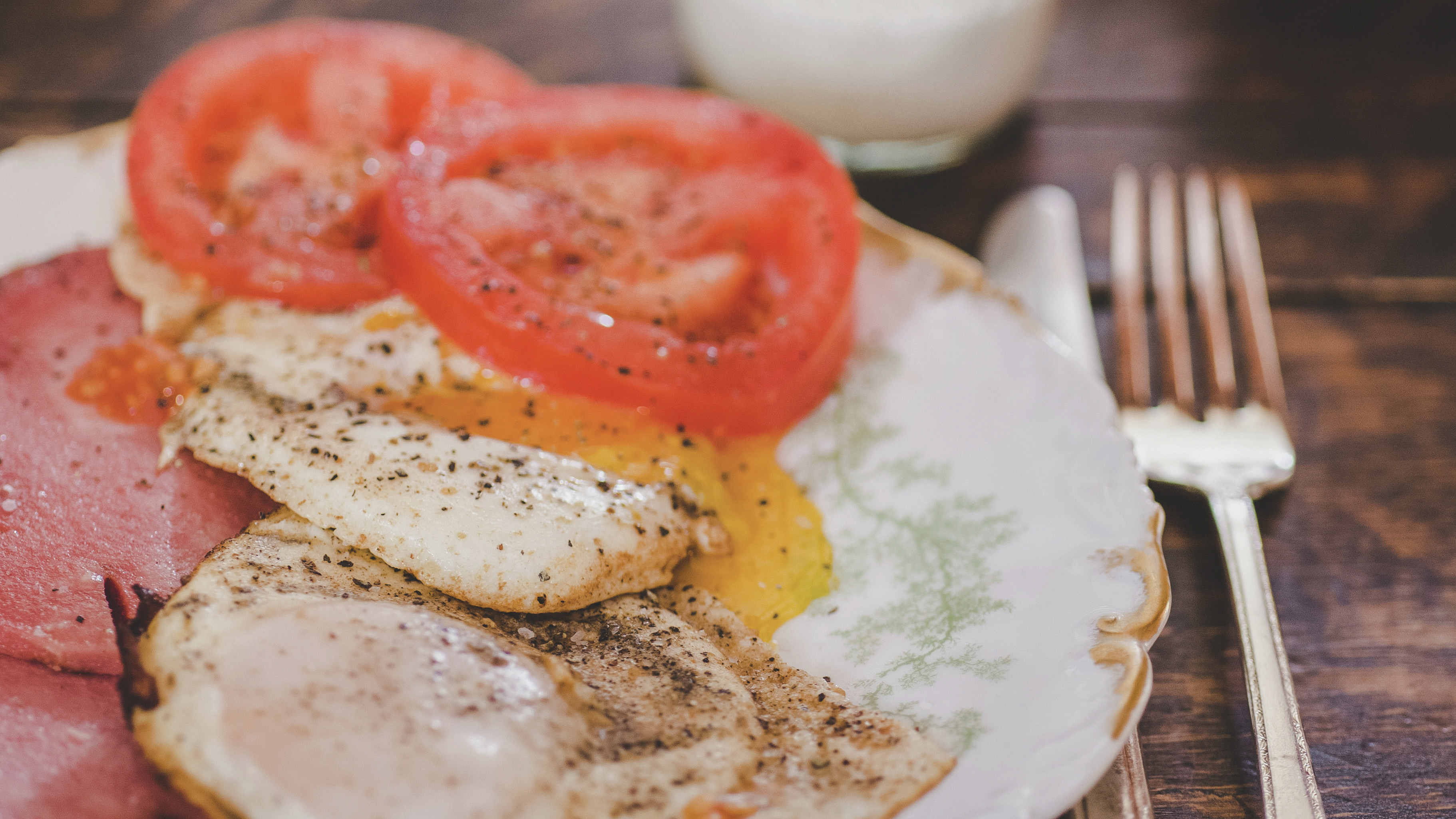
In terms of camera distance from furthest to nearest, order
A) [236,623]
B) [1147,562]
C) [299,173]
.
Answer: [299,173] → [1147,562] → [236,623]

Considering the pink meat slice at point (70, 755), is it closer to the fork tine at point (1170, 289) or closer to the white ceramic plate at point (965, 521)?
the white ceramic plate at point (965, 521)

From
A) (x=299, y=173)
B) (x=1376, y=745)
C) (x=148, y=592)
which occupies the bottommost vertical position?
(x=1376, y=745)

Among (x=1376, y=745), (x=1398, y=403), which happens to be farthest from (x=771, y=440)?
(x=1398, y=403)

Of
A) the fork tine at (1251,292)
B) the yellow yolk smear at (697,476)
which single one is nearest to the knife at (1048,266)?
the fork tine at (1251,292)

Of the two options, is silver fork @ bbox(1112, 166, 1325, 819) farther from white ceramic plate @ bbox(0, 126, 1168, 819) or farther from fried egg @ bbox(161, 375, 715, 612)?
fried egg @ bbox(161, 375, 715, 612)

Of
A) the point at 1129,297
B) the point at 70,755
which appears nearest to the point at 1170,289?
Result: the point at 1129,297

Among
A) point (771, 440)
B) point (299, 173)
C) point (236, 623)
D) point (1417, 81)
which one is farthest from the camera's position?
point (1417, 81)

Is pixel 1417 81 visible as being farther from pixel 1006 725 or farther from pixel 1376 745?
pixel 1006 725
